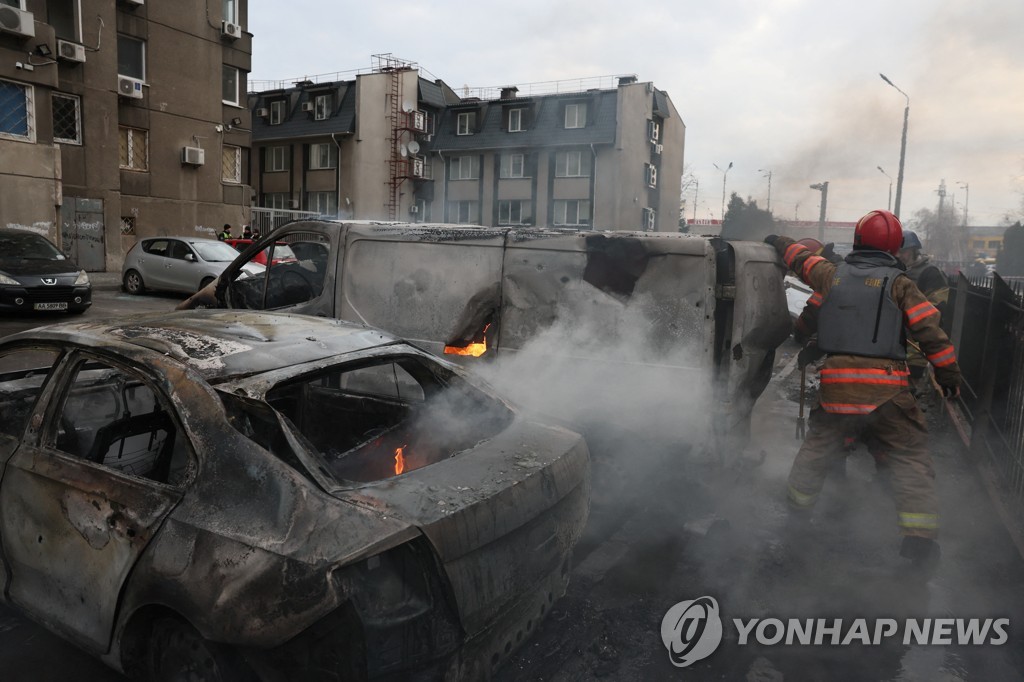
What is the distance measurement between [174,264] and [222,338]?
1372 cm

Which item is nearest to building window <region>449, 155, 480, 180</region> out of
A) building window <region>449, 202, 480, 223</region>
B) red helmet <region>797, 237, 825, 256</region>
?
building window <region>449, 202, 480, 223</region>

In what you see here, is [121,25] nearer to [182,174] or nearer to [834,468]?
[182,174]

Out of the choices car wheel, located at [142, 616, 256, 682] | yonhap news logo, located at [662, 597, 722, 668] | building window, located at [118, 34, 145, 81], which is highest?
building window, located at [118, 34, 145, 81]

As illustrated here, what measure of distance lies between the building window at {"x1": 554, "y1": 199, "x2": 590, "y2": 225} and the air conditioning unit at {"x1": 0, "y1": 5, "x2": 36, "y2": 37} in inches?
916

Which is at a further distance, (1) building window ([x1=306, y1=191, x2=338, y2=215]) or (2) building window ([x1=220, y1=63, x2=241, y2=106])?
(1) building window ([x1=306, y1=191, x2=338, y2=215])

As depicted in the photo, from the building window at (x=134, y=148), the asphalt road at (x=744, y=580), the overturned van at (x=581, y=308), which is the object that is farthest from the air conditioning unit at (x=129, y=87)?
the asphalt road at (x=744, y=580)

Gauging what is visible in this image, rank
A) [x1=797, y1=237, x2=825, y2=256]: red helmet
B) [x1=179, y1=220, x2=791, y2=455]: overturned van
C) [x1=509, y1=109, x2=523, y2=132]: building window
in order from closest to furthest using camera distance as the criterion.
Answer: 1. [x1=179, y1=220, x2=791, y2=455]: overturned van
2. [x1=797, y1=237, x2=825, y2=256]: red helmet
3. [x1=509, y1=109, x2=523, y2=132]: building window

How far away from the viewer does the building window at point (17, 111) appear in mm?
16344

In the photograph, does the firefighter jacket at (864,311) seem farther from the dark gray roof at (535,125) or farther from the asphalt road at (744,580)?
the dark gray roof at (535,125)

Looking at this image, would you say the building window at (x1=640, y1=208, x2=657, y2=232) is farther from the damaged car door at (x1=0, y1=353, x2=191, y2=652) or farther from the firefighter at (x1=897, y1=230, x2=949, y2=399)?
the damaged car door at (x1=0, y1=353, x2=191, y2=652)

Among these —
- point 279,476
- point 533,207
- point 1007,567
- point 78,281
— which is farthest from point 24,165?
point 533,207

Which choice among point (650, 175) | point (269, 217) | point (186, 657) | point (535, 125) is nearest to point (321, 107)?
point (535, 125)

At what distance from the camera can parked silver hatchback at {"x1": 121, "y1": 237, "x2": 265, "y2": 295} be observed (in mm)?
14797

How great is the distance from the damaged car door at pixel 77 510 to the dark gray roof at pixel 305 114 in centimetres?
3413
